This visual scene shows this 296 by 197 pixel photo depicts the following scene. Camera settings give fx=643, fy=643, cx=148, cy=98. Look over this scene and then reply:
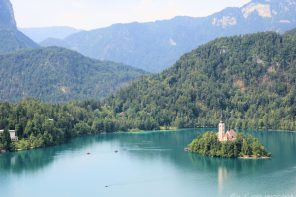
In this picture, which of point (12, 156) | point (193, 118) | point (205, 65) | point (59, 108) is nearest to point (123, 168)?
point (12, 156)

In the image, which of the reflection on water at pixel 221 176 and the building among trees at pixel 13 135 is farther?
the building among trees at pixel 13 135

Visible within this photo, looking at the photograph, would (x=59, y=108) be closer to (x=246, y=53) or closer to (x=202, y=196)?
(x=246, y=53)

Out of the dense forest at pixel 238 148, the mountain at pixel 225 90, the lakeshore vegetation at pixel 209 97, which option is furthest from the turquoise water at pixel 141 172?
the mountain at pixel 225 90

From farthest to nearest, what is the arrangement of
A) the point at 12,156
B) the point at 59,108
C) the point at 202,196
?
the point at 59,108, the point at 12,156, the point at 202,196

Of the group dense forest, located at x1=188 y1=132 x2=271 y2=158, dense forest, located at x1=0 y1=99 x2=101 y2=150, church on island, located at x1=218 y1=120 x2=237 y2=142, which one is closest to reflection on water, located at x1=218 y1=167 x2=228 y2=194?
dense forest, located at x1=188 y1=132 x2=271 y2=158

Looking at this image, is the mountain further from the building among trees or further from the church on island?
the church on island

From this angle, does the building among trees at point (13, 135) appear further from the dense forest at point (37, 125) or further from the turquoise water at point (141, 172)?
the turquoise water at point (141, 172)

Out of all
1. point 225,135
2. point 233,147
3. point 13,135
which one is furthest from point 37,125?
point 233,147
